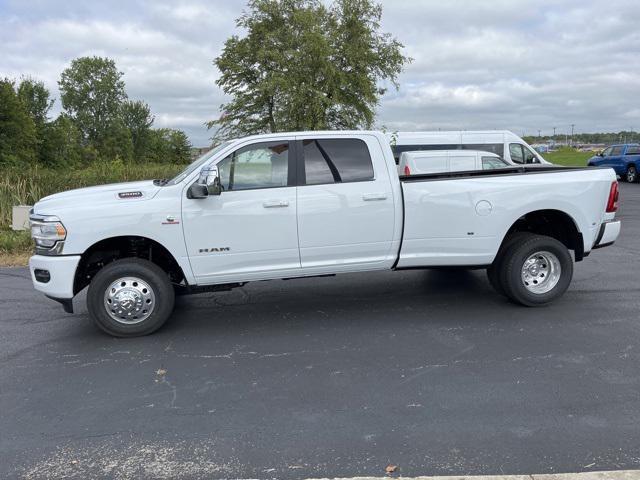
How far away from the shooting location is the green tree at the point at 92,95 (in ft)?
255

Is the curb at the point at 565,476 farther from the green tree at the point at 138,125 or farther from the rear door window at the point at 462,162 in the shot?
the green tree at the point at 138,125

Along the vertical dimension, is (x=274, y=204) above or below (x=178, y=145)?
below

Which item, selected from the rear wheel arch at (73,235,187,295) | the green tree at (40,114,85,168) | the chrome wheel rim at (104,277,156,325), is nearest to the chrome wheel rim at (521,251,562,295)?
the rear wheel arch at (73,235,187,295)

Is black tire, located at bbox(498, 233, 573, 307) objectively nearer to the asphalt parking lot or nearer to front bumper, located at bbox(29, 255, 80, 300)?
the asphalt parking lot

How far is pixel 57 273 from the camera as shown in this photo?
Answer: 5.13 metres

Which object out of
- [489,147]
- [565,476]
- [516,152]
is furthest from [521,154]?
[565,476]

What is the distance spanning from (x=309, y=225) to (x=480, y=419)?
2.59 meters

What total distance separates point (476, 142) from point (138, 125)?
266 ft

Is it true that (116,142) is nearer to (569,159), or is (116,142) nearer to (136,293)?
(569,159)

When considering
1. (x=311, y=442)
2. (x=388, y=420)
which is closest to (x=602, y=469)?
(x=388, y=420)

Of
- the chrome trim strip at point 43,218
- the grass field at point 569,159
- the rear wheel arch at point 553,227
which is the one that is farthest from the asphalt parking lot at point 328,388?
the grass field at point 569,159

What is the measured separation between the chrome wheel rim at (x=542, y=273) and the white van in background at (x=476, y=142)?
41.2 ft

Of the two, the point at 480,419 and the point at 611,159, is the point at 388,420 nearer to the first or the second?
the point at 480,419

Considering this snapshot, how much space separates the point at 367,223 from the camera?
563cm
